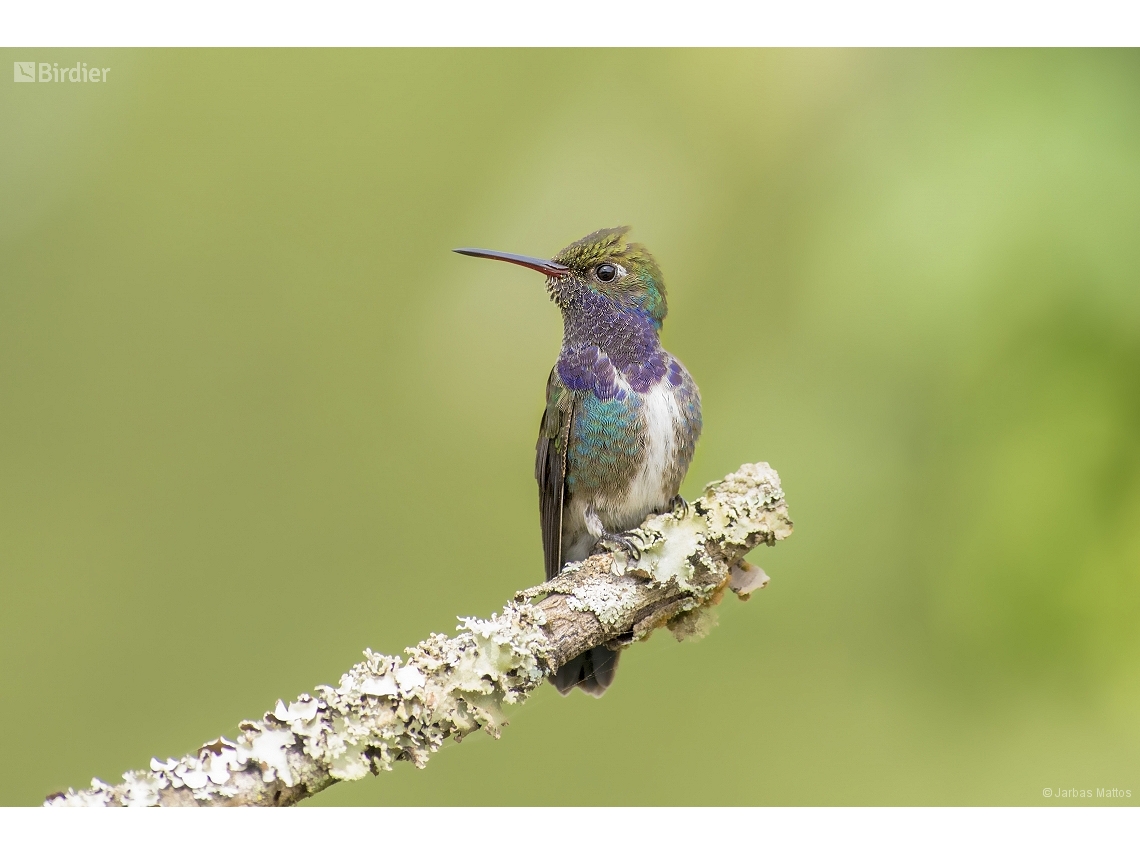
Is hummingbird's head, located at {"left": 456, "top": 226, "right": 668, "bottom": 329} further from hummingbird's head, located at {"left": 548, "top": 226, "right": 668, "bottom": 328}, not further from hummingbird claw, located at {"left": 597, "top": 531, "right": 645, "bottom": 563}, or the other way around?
hummingbird claw, located at {"left": 597, "top": 531, "right": 645, "bottom": 563}

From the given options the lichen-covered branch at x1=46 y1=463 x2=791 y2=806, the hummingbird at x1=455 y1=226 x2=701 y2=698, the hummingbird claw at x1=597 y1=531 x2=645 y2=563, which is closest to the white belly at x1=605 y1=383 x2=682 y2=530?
the hummingbird at x1=455 y1=226 x2=701 y2=698

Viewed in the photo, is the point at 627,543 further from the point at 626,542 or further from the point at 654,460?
the point at 654,460

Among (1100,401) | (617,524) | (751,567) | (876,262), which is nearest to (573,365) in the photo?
(617,524)

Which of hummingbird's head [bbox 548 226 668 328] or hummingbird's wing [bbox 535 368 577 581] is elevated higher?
hummingbird's head [bbox 548 226 668 328]

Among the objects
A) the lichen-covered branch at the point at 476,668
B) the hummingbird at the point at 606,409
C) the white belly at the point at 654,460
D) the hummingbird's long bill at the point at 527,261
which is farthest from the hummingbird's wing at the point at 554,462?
the lichen-covered branch at the point at 476,668

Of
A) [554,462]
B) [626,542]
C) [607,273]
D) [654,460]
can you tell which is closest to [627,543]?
[626,542]
